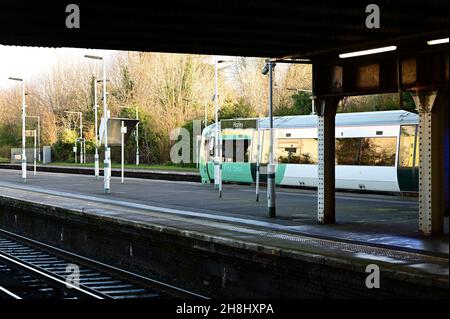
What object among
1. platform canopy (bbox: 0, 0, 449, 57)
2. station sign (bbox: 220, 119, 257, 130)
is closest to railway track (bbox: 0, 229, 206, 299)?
platform canopy (bbox: 0, 0, 449, 57)

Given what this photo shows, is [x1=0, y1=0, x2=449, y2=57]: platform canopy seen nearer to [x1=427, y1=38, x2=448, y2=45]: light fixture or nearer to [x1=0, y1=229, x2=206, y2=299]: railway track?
[x1=427, y1=38, x2=448, y2=45]: light fixture

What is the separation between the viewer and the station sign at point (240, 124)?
1198 inches

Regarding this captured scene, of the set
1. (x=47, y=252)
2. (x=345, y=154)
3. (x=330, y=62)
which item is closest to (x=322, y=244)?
(x=330, y=62)

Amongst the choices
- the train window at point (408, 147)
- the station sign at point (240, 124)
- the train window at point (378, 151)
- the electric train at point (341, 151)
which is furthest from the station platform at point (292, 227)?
the station sign at point (240, 124)

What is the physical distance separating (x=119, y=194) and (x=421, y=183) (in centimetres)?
1457

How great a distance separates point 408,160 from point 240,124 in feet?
30.7

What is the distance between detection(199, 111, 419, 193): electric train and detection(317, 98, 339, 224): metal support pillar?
6.13 m

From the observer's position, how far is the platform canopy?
1030 cm

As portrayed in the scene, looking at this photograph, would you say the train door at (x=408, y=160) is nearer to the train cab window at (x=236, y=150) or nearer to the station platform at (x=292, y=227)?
the station platform at (x=292, y=227)

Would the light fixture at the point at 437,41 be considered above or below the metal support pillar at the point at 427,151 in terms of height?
above

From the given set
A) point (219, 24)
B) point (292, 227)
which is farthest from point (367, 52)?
point (292, 227)

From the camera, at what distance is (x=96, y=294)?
38.9ft

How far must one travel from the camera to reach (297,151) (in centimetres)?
2816
